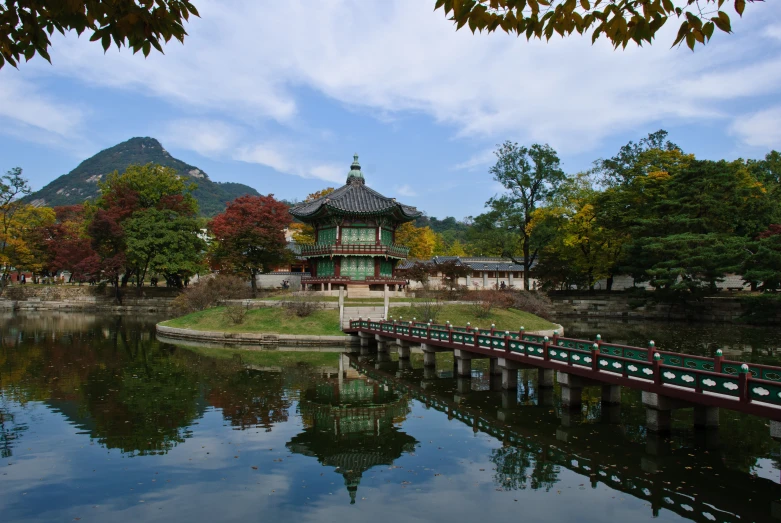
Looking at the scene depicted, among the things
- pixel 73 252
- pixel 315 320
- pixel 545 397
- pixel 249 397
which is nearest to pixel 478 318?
pixel 315 320

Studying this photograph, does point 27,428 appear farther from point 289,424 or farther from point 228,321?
point 228,321

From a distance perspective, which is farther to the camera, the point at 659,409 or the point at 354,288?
the point at 354,288

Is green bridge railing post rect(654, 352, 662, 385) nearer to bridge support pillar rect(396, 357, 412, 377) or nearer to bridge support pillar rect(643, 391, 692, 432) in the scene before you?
bridge support pillar rect(643, 391, 692, 432)

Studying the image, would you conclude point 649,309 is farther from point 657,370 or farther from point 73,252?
point 73,252

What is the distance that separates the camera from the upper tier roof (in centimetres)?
4466

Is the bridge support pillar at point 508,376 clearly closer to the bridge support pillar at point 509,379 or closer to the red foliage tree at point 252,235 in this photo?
the bridge support pillar at point 509,379

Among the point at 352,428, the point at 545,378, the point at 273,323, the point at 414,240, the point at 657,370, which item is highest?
the point at 414,240

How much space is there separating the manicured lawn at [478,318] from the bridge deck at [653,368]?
13153 mm

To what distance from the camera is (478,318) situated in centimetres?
3475

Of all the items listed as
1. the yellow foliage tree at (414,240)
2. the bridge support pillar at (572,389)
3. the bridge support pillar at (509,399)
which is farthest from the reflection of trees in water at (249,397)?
the yellow foliage tree at (414,240)

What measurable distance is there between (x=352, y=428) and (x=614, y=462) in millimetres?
6550

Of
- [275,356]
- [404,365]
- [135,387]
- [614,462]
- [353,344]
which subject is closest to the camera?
[614,462]

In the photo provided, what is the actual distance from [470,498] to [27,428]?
1171 cm

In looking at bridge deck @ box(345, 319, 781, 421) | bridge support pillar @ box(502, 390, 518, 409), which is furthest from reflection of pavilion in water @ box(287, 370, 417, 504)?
bridge deck @ box(345, 319, 781, 421)
